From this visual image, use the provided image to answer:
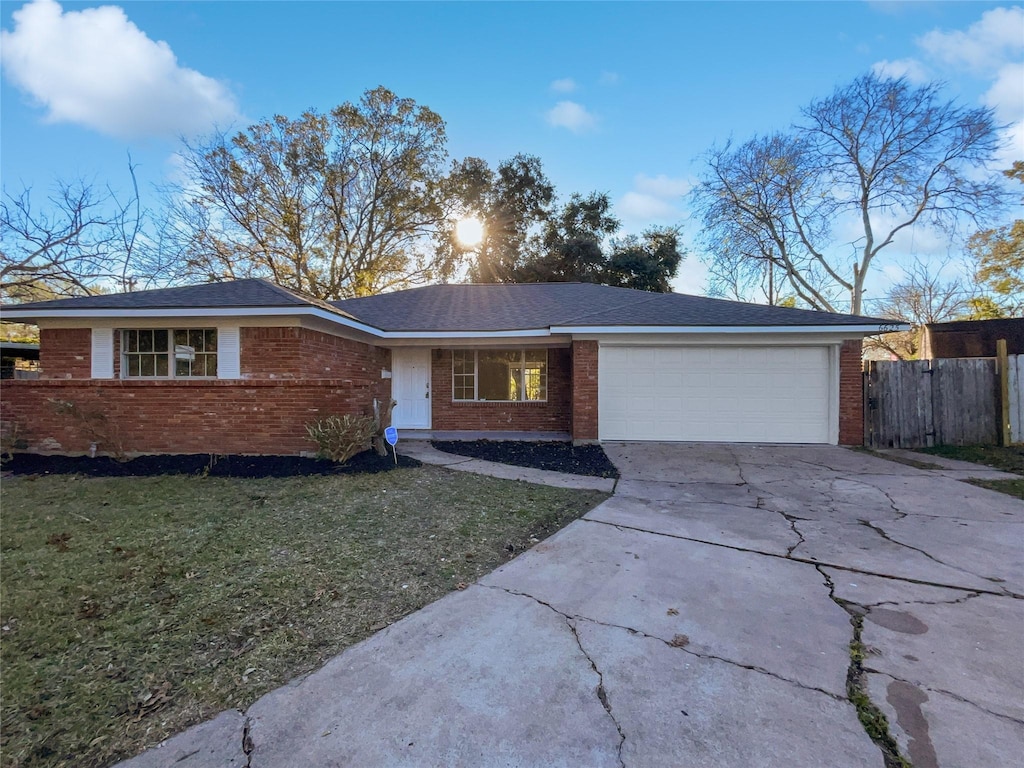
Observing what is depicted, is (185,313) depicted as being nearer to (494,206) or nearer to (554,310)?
(554,310)

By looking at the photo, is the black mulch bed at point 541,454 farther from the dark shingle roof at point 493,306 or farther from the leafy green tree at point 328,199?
the leafy green tree at point 328,199

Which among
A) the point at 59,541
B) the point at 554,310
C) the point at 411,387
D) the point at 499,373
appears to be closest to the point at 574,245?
the point at 554,310

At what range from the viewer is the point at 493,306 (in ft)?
40.0

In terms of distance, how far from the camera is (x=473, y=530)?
14.4 ft

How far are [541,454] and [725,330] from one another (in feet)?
14.3

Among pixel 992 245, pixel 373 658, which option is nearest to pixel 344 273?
pixel 373 658

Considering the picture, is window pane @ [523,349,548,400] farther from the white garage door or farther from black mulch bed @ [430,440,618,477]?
the white garage door

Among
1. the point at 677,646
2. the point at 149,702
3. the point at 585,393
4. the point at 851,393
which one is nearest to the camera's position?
the point at 149,702

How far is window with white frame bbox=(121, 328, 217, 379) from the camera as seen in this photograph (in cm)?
829

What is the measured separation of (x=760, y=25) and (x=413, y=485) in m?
10.3

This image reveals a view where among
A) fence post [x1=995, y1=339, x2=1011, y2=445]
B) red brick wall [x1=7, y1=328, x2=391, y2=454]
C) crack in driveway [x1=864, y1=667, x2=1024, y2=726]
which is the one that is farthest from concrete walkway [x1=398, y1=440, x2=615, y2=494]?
fence post [x1=995, y1=339, x2=1011, y2=445]

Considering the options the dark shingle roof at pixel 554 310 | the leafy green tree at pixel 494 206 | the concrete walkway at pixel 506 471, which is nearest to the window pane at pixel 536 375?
the dark shingle roof at pixel 554 310

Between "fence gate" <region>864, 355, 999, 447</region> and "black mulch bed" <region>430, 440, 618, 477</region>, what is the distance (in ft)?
18.7

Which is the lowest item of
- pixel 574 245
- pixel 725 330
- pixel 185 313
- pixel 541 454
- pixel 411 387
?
pixel 541 454
